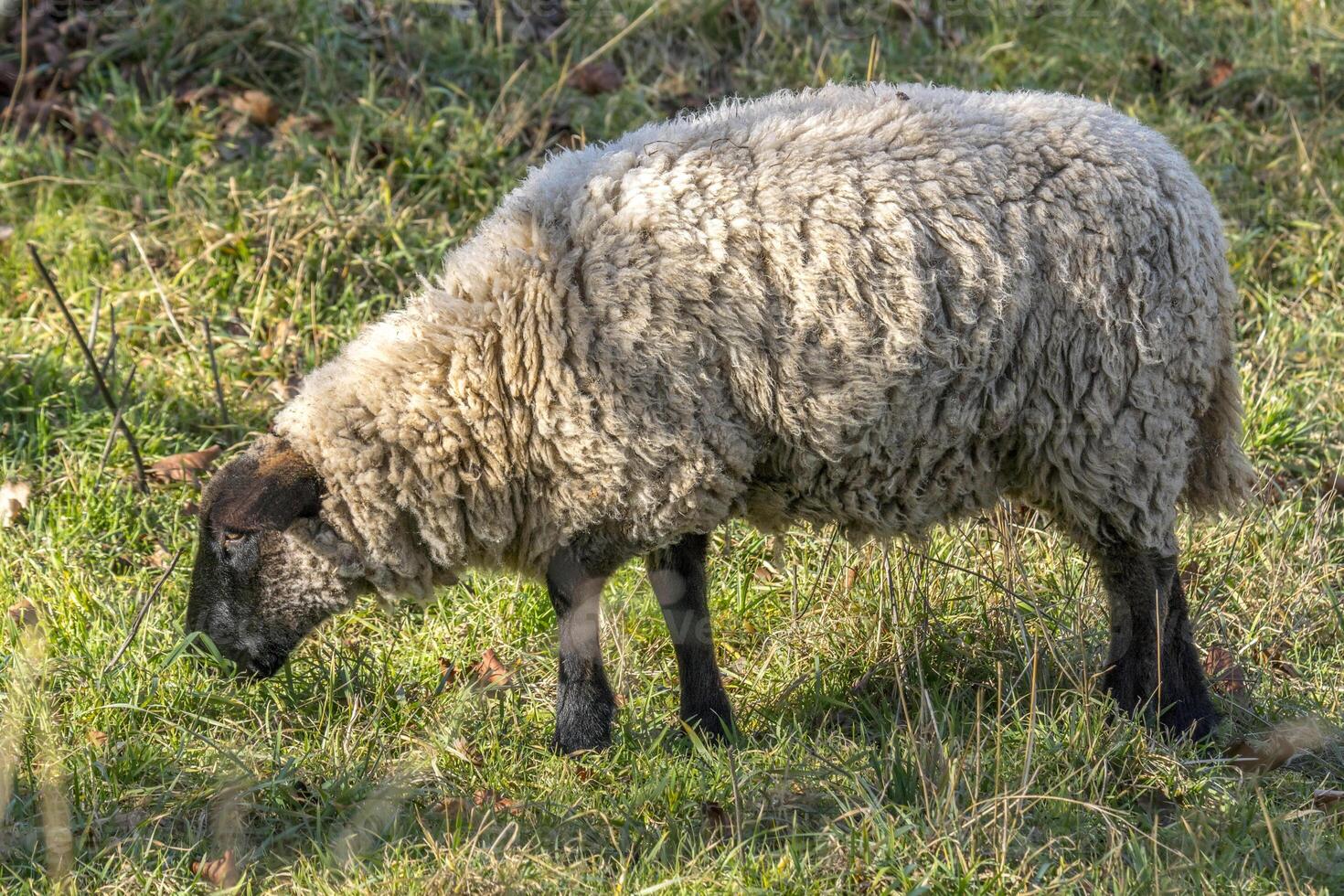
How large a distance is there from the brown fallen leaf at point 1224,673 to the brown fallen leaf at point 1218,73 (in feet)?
12.4

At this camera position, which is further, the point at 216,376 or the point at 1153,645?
the point at 216,376

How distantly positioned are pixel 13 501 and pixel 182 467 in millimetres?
596

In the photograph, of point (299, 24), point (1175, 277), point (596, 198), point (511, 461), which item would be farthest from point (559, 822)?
point (299, 24)

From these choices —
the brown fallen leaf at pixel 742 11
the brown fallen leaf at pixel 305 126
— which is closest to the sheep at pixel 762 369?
the brown fallen leaf at pixel 305 126

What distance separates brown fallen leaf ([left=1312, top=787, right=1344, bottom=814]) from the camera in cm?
374

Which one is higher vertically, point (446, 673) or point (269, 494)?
point (269, 494)

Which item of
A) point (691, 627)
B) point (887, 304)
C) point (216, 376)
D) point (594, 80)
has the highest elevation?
point (887, 304)

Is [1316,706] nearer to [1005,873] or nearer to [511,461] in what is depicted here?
[1005,873]

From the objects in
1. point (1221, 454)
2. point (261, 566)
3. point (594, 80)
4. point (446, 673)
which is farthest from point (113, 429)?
point (1221, 454)

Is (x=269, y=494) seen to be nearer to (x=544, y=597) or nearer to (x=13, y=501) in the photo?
(x=544, y=597)

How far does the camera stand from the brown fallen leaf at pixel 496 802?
3708mm

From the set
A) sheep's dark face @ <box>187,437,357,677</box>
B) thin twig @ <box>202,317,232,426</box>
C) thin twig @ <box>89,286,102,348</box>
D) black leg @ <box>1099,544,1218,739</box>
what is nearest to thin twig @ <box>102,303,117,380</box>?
thin twig @ <box>89,286,102,348</box>

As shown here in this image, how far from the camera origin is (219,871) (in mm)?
3438

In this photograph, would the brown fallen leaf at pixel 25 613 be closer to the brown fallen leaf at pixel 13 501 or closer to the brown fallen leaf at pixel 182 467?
the brown fallen leaf at pixel 13 501
